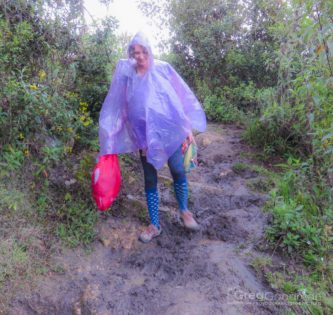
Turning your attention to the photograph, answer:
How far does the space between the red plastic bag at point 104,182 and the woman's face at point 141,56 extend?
2.56 feet

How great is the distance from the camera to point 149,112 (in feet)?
9.23

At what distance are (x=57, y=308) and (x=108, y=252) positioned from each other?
0.66 meters

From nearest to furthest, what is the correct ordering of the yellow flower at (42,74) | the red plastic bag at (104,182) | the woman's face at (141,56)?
the woman's face at (141,56), the red plastic bag at (104,182), the yellow flower at (42,74)

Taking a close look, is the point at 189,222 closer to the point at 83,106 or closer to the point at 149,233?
the point at 149,233

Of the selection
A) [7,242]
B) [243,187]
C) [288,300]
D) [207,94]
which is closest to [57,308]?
[7,242]

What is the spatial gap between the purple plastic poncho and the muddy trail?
0.68 m

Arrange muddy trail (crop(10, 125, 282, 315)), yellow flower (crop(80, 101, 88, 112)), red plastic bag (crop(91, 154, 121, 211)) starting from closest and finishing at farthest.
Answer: muddy trail (crop(10, 125, 282, 315)) → red plastic bag (crop(91, 154, 121, 211)) → yellow flower (crop(80, 101, 88, 112))

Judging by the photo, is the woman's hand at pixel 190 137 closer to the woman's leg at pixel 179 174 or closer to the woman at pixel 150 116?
the woman at pixel 150 116

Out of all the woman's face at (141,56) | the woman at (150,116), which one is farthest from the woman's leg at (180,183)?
the woman's face at (141,56)

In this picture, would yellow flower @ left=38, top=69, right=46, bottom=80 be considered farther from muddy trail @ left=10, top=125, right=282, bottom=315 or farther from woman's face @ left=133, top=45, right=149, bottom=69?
muddy trail @ left=10, top=125, right=282, bottom=315

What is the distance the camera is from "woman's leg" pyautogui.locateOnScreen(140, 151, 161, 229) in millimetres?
2975

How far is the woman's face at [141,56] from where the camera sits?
2807 millimetres

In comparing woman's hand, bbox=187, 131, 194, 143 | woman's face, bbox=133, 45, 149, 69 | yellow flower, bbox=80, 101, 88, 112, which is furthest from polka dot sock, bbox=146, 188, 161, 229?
yellow flower, bbox=80, 101, 88, 112

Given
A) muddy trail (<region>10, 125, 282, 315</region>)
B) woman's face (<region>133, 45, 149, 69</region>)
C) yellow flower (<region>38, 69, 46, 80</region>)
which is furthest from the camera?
yellow flower (<region>38, 69, 46, 80</region>)
